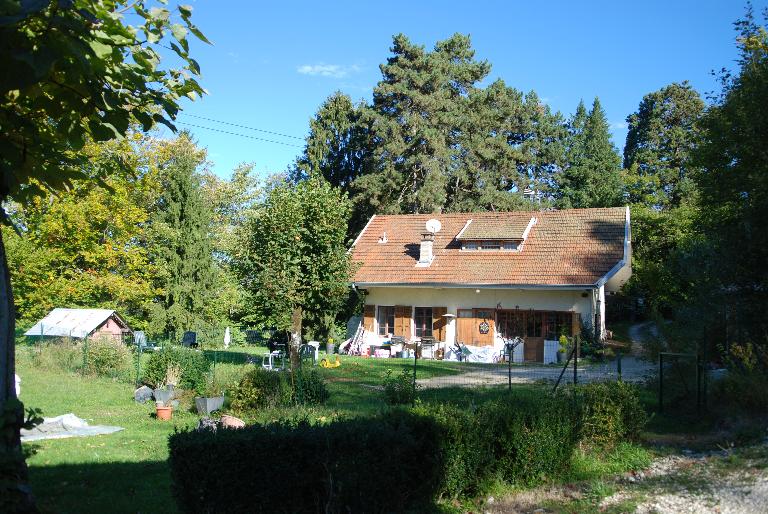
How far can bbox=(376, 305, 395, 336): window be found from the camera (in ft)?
98.4

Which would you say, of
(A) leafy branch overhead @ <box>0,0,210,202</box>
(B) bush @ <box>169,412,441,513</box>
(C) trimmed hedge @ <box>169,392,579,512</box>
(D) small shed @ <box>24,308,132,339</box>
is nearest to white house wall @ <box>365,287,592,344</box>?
(D) small shed @ <box>24,308,132,339</box>

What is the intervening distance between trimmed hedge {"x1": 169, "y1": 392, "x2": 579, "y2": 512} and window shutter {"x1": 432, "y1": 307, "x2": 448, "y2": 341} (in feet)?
65.6

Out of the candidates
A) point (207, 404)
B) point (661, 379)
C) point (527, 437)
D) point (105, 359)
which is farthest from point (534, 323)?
point (527, 437)

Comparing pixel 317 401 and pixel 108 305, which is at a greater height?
pixel 108 305

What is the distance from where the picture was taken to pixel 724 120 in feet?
51.2

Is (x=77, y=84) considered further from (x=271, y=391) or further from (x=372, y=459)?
(x=271, y=391)

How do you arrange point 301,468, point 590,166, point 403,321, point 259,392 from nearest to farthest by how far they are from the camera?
point 301,468 < point 259,392 < point 403,321 < point 590,166

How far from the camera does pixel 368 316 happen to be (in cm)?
3020

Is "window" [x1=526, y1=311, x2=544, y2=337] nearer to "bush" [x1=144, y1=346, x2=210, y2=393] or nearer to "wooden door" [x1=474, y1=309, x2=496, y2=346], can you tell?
"wooden door" [x1=474, y1=309, x2=496, y2=346]

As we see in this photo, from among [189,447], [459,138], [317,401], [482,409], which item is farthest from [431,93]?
[189,447]

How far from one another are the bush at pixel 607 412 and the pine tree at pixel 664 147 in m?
31.5

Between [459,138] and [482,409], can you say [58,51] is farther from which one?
[459,138]

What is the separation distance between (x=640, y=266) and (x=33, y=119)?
32.1 meters

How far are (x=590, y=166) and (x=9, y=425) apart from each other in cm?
4771
